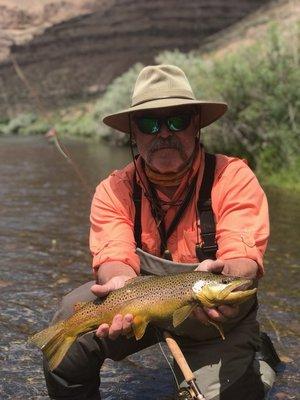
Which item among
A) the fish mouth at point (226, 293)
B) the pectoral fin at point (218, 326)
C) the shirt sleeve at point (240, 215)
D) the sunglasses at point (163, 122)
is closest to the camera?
the fish mouth at point (226, 293)

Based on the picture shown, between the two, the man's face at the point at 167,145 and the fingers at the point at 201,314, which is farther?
the man's face at the point at 167,145

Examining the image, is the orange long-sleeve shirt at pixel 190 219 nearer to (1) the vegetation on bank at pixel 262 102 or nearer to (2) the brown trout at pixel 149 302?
(2) the brown trout at pixel 149 302

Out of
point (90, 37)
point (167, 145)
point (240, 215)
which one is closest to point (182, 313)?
point (240, 215)

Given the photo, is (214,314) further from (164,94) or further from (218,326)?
(164,94)

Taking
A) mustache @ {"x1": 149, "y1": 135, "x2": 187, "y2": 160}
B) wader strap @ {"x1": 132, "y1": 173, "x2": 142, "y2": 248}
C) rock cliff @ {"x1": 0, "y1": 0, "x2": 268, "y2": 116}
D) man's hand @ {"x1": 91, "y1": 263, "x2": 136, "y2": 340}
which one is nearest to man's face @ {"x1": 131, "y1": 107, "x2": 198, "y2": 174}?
mustache @ {"x1": 149, "y1": 135, "x2": 187, "y2": 160}

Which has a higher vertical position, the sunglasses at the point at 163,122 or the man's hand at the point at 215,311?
the sunglasses at the point at 163,122

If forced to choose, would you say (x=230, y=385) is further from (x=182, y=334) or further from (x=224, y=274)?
(x=224, y=274)

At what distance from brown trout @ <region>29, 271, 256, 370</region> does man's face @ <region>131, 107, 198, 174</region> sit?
0.92 m

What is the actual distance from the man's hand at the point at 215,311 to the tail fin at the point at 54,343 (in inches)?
32.7

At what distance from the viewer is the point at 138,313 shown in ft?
11.9

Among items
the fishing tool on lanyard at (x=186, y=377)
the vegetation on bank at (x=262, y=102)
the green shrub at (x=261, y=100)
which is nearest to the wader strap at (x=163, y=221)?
the fishing tool on lanyard at (x=186, y=377)

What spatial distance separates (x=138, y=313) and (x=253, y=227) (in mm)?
958

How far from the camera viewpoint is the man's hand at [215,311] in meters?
3.48

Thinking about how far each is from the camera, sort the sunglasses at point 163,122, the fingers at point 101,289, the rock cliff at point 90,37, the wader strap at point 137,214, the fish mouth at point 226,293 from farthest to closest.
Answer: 1. the rock cliff at point 90,37
2. the wader strap at point 137,214
3. the sunglasses at point 163,122
4. the fingers at point 101,289
5. the fish mouth at point 226,293
